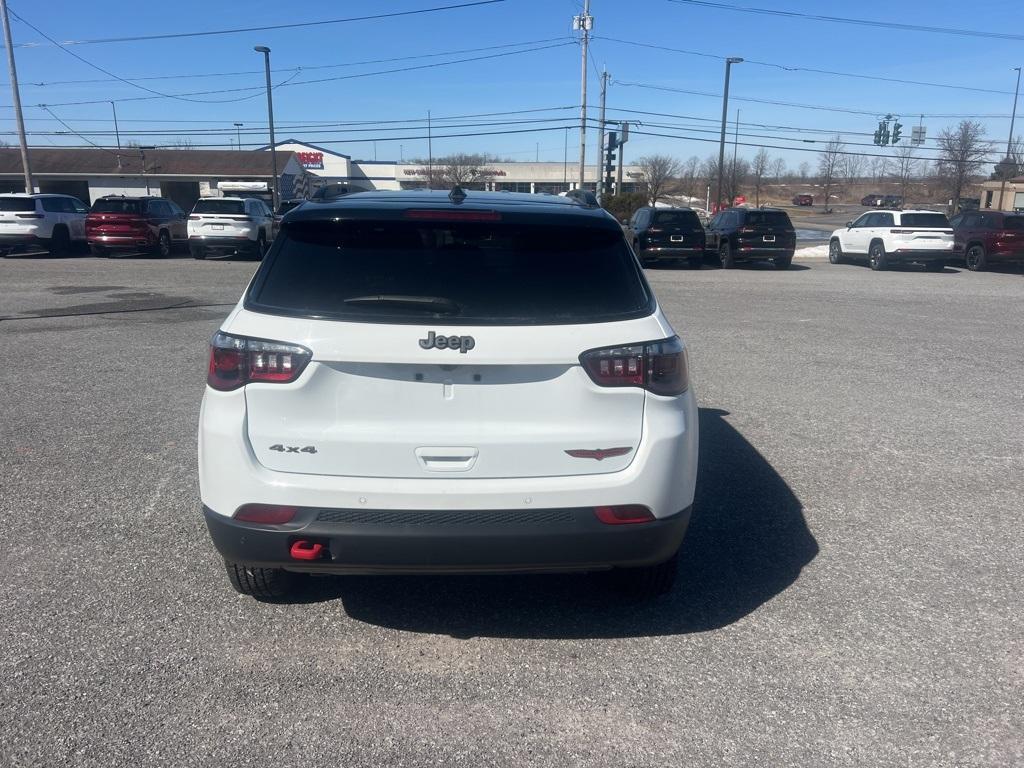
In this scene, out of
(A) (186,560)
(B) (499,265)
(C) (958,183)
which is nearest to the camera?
(B) (499,265)

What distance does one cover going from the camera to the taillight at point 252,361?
10.5 feet

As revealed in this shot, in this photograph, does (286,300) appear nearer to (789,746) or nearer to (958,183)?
(789,746)

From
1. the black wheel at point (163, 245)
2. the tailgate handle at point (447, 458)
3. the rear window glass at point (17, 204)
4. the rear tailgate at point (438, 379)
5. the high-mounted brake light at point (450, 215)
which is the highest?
the high-mounted brake light at point (450, 215)

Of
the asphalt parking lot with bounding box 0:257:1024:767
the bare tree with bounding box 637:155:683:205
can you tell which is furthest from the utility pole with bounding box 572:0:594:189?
the asphalt parking lot with bounding box 0:257:1024:767

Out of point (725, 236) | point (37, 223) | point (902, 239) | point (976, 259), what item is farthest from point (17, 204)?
point (976, 259)

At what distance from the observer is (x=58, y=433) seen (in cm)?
648

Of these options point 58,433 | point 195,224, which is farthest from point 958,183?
point 58,433

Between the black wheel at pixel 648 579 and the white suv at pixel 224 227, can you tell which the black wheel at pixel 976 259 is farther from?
the black wheel at pixel 648 579

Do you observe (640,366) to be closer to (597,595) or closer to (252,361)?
(597,595)

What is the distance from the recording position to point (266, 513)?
326 cm

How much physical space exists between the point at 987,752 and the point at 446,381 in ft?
7.44

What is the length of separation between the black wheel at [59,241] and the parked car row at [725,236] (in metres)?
15.8

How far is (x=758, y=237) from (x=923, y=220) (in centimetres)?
496

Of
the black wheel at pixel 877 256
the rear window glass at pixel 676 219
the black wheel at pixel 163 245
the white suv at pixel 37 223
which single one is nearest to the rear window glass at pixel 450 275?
the rear window glass at pixel 676 219
